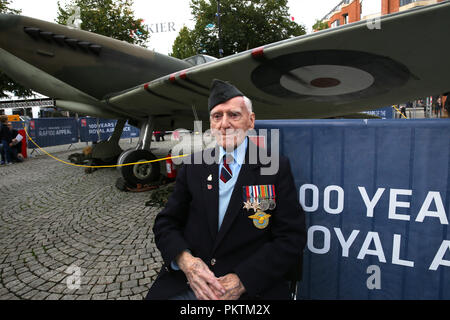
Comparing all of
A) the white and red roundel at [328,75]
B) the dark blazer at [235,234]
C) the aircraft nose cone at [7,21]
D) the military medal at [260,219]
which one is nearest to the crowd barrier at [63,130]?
the aircraft nose cone at [7,21]

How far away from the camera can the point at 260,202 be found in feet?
4.34

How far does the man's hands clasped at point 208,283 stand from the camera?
47.1 inches

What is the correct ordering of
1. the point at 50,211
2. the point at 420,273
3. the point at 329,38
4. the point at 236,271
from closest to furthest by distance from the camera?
the point at 236,271 → the point at 420,273 → the point at 329,38 → the point at 50,211

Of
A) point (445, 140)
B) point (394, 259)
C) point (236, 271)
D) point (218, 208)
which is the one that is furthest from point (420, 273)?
point (218, 208)

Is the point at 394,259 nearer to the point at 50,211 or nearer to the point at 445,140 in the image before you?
the point at 445,140

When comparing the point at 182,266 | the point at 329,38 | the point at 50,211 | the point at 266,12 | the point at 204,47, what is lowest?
the point at 50,211

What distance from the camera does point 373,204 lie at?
1.47 metres

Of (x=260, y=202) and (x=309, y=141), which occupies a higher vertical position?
(x=309, y=141)

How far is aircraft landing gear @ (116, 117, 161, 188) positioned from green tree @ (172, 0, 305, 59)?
20.6 m

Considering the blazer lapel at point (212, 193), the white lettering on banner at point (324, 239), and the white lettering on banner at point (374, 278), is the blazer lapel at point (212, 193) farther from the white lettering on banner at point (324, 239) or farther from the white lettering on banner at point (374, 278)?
the white lettering on banner at point (374, 278)

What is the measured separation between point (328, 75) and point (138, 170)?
12.4 ft

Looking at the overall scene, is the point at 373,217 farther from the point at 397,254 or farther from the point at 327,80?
the point at 327,80

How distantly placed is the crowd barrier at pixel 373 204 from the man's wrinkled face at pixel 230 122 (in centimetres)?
25
